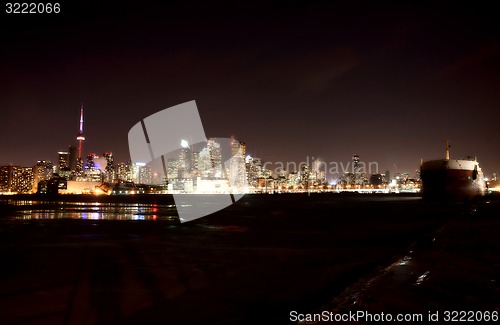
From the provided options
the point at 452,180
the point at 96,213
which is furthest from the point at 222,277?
the point at 452,180

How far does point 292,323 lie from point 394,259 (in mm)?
7180

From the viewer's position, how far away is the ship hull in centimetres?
6538

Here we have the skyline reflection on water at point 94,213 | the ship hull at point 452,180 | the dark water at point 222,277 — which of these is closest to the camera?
the dark water at point 222,277

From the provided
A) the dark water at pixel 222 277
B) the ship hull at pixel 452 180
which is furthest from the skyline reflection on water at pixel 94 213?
the ship hull at pixel 452 180

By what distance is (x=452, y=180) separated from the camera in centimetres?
6544

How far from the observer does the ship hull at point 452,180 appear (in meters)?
65.4

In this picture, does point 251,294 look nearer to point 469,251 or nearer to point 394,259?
point 394,259

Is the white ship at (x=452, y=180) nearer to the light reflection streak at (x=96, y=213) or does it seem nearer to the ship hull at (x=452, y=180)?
the ship hull at (x=452, y=180)

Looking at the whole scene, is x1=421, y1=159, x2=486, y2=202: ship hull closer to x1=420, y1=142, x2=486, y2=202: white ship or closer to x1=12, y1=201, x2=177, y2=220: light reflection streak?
x1=420, y1=142, x2=486, y2=202: white ship

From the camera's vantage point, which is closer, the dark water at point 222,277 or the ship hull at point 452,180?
the dark water at point 222,277

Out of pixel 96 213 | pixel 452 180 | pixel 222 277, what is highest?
pixel 452 180

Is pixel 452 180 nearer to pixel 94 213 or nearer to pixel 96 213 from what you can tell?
pixel 96 213

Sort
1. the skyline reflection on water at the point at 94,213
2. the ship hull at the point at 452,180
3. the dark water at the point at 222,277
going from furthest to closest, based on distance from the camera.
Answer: the ship hull at the point at 452,180 < the skyline reflection on water at the point at 94,213 < the dark water at the point at 222,277

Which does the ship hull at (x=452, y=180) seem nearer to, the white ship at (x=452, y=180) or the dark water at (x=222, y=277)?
the white ship at (x=452, y=180)
